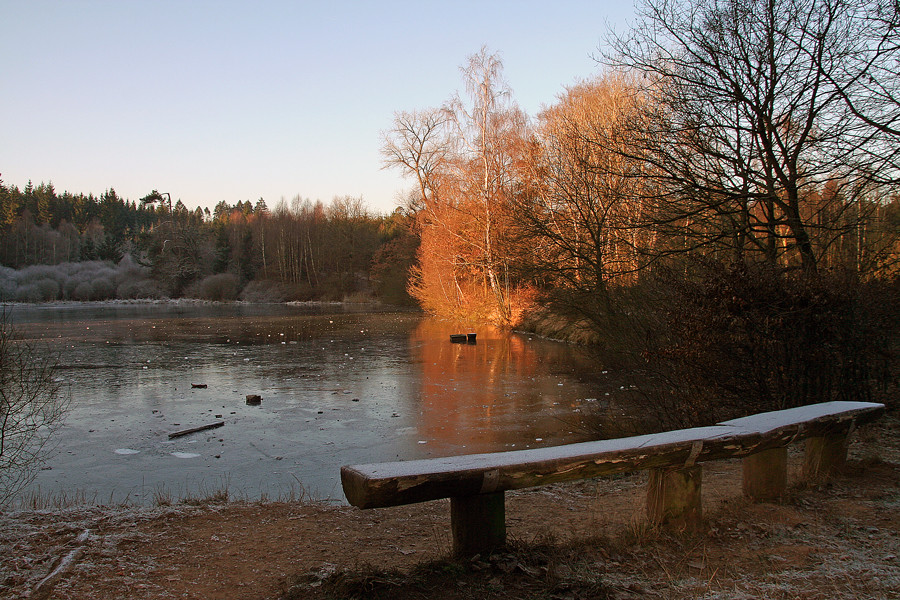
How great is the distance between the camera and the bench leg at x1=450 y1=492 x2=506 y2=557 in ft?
10.6

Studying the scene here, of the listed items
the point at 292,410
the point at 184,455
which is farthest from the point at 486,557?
the point at 292,410

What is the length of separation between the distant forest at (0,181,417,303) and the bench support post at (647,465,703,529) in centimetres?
5401

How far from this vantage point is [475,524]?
10.7 feet

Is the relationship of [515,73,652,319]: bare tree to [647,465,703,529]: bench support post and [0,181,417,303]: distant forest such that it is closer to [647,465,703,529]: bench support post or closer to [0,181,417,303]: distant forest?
[647,465,703,529]: bench support post

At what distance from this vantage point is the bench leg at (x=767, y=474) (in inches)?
169

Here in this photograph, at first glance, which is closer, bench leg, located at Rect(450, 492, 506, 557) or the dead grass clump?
the dead grass clump

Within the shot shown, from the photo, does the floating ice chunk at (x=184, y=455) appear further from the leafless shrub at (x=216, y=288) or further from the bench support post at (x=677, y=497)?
the leafless shrub at (x=216, y=288)

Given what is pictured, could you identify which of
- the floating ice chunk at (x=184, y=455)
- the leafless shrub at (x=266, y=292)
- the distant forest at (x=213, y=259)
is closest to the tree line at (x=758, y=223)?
the floating ice chunk at (x=184, y=455)

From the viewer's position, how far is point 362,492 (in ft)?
9.43

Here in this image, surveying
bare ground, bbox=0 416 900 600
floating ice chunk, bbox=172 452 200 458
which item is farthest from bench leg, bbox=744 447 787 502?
floating ice chunk, bbox=172 452 200 458

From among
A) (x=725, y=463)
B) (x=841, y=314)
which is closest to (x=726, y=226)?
(x=841, y=314)

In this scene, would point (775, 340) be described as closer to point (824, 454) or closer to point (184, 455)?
point (824, 454)

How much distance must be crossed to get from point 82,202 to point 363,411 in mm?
107395

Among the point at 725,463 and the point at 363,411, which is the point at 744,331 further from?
the point at 363,411
